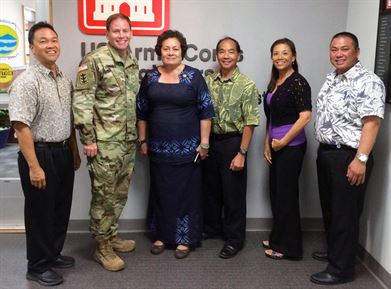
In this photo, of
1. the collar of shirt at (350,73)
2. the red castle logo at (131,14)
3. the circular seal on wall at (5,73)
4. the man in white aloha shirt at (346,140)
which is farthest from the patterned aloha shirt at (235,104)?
the circular seal on wall at (5,73)

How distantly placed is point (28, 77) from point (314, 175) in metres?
2.18

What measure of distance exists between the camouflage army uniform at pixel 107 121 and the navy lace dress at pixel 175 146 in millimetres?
132

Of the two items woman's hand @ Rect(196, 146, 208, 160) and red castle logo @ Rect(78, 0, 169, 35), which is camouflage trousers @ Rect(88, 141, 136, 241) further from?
red castle logo @ Rect(78, 0, 169, 35)

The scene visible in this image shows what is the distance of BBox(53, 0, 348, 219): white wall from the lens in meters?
3.04

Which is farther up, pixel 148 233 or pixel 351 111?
pixel 351 111

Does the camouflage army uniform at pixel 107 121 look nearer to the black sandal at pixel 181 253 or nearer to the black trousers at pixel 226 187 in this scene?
the black sandal at pixel 181 253

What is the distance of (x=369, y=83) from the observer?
2324mm

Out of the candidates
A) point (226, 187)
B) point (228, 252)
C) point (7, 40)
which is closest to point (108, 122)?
point (226, 187)

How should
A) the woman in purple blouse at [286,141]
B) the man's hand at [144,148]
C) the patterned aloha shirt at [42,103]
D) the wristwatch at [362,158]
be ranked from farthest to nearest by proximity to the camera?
the man's hand at [144,148] → the woman in purple blouse at [286,141] → the wristwatch at [362,158] → the patterned aloha shirt at [42,103]

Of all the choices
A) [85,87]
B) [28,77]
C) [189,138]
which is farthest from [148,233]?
[28,77]

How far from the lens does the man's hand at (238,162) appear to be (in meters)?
2.82

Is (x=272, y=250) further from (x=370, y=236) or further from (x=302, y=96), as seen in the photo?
(x=302, y=96)

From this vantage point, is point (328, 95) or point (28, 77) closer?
point (28, 77)

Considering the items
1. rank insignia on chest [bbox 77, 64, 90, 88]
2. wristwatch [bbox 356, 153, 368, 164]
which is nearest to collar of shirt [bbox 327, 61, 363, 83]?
wristwatch [bbox 356, 153, 368, 164]
